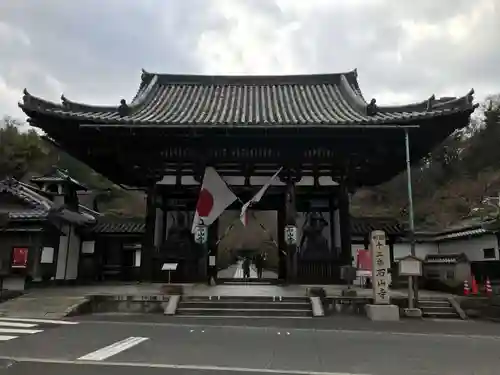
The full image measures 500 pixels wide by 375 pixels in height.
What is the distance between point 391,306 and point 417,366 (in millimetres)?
4910

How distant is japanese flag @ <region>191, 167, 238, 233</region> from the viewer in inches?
570

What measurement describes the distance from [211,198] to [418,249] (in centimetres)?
997

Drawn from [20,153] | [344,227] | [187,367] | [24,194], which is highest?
[20,153]

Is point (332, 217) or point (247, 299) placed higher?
point (332, 217)

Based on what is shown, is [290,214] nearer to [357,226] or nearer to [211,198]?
Result: [211,198]

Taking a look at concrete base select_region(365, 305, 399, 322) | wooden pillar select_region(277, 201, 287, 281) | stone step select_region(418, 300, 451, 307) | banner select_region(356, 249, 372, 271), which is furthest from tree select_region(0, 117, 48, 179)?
stone step select_region(418, 300, 451, 307)

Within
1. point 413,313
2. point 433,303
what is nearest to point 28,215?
point 413,313

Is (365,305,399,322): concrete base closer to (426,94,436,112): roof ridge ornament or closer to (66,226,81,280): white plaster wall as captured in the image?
(426,94,436,112): roof ridge ornament

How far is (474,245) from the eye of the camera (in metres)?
15.9

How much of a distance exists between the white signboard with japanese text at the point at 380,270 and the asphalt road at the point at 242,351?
66.0 inches

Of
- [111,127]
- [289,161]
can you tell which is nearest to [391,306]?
[289,161]

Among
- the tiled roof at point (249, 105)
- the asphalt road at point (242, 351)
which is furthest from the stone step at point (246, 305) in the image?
the tiled roof at point (249, 105)

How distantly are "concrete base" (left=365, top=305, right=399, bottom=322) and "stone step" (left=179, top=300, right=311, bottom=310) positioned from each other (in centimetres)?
166

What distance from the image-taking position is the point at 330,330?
8.94 m
